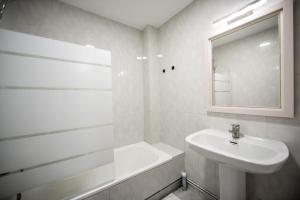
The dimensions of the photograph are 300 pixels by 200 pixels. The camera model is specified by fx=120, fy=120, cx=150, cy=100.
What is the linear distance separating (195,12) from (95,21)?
4.63ft

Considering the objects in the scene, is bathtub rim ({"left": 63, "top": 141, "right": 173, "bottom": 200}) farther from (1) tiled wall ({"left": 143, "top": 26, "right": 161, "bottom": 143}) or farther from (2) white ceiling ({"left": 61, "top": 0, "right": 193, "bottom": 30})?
(2) white ceiling ({"left": 61, "top": 0, "right": 193, "bottom": 30})

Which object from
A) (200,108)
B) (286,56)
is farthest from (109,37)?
(286,56)

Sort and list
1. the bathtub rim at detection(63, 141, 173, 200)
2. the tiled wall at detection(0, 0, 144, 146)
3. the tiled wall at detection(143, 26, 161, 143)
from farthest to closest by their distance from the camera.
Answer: the tiled wall at detection(143, 26, 161, 143), the tiled wall at detection(0, 0, 144, 146), the bathtub rim at detection(63, 141, 173, 200)

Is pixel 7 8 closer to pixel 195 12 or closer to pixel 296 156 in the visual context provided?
pixel 195 12

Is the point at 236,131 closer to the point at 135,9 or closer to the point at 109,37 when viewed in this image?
the point at 135,9

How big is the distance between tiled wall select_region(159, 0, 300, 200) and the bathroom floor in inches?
5.3

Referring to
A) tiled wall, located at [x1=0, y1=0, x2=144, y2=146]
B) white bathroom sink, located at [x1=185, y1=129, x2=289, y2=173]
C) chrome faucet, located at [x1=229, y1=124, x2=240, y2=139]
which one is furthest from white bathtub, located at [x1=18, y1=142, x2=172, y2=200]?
chrome faucet, located at [x1=229, y1=124, x2=240, y2=139]

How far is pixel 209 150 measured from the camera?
91cm

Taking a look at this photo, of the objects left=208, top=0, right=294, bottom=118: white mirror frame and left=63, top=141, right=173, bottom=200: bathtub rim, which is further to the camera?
left=63, top=141, right=173, bottom=200: bathtub rim

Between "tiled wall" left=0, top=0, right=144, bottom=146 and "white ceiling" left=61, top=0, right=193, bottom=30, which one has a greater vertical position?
"white ceiling" left=61, top=0, right=193, bottom=30

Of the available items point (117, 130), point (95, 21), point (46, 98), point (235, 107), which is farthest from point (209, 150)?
point (95, 21)

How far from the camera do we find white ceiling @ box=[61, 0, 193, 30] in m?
1.56

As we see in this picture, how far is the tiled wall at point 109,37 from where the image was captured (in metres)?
1.34

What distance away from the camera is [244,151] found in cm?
106
